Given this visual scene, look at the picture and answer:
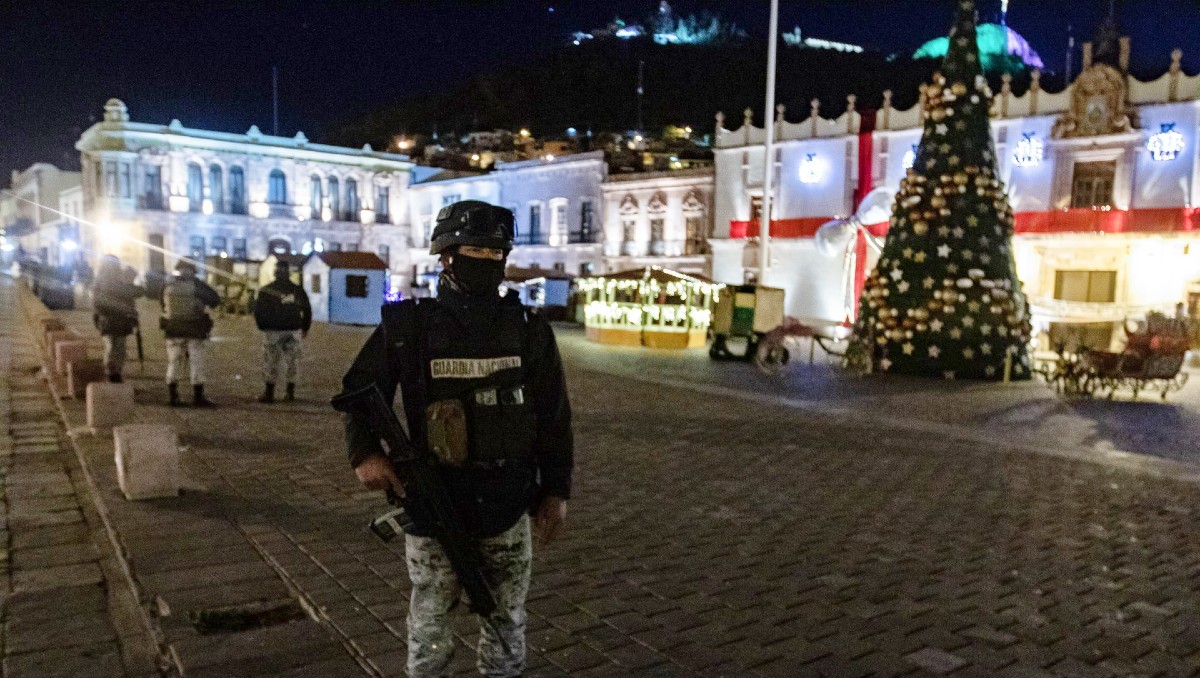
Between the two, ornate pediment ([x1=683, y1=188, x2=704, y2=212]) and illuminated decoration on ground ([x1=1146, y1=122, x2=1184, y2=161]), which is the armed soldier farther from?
ornate pediment ([x1=683, y1=188, x2=704, y2=212])

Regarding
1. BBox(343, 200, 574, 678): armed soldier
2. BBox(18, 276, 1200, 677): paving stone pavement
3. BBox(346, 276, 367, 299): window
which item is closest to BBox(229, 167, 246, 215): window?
BBox(346, 276, 367, 299): window

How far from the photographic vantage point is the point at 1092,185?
2548 cm

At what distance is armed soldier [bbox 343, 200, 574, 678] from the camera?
2.80 metres

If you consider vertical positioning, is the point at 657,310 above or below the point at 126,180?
below

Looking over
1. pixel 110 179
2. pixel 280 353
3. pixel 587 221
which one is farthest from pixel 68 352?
pixel 110 179

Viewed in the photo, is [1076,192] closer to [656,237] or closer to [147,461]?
[656,237]

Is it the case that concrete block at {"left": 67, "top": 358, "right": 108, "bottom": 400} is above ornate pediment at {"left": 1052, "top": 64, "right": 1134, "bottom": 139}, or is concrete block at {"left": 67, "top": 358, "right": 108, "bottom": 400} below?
below

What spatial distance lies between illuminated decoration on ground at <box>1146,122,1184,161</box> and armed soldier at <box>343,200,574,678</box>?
1067 inches

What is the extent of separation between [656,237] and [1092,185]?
59.1ft

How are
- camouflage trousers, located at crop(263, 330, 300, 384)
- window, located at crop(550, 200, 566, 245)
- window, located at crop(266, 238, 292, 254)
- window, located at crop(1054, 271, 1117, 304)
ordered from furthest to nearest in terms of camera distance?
window, located at crop(266, 238, 292, 254) < window, located at crop(550, 200, 566, 245) < window, located at crop(1054, 271, 1117, 304) < camouflage trousers, located at crop(263, 330, 300, 384)

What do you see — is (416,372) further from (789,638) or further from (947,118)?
(947,118)

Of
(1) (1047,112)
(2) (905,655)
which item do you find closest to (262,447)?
(2) (905,655)

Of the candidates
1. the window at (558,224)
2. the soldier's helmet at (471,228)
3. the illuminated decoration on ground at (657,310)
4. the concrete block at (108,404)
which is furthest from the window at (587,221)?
the soldier's helmet at (471,228)

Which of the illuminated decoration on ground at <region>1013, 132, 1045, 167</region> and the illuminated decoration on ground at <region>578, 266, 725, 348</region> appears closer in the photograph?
the illuminated decoration on ground at <region>578, 266, 725, 348</region>
